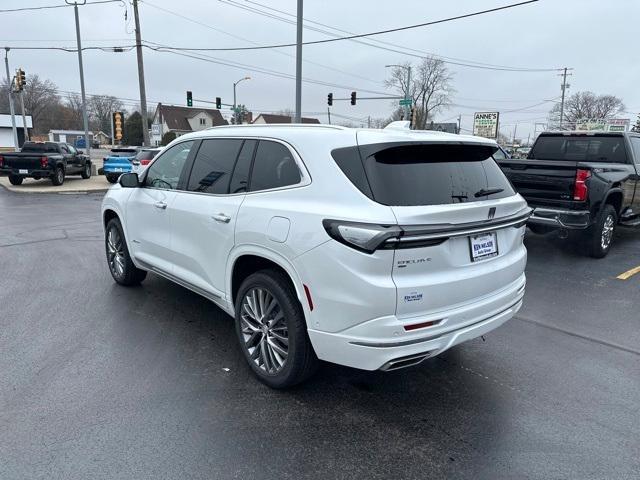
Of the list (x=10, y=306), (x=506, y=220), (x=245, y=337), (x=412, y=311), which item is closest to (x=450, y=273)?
(x=412, y=311)

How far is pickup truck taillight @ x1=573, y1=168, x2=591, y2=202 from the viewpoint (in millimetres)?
6926

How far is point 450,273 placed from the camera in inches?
117

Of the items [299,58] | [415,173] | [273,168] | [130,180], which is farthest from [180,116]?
[415,173]

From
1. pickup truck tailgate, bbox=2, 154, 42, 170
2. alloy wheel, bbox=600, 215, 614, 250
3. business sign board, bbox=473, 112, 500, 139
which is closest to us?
alloy wheel, bbox=600, 215, 614, 250

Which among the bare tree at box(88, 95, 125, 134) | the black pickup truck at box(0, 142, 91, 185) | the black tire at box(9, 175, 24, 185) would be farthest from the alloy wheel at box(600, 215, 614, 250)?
the bare tree at box(88, 95, 125, 134)

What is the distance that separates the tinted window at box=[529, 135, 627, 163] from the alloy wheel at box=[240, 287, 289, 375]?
25.1 ft

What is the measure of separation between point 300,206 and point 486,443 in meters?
1.83

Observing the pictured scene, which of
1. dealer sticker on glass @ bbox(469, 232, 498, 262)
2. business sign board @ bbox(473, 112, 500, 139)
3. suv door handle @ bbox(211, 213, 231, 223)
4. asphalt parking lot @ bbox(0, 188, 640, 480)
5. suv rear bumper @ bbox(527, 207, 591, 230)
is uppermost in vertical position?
business sign board @ bbox(473, 112, 500, 139)

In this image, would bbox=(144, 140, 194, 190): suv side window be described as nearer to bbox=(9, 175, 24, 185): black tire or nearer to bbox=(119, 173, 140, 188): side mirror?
bbox=(119, 173, 140, 188): side mirror

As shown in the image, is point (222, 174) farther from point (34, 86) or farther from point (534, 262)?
point (34, 86)

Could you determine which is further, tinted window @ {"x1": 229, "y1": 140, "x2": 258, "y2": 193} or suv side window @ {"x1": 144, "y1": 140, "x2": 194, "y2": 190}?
suv side window @ {"x1": 144, "y1": 140, "x2": 194, "y2": 190}

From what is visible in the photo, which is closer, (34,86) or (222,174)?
(222,174)

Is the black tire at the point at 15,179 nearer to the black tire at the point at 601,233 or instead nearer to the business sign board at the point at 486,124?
the black tire at the point at 601,233

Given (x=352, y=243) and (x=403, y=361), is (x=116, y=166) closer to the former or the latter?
(x=352, y=243)
